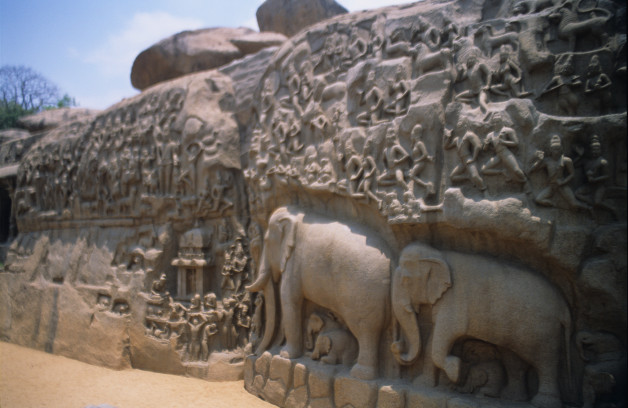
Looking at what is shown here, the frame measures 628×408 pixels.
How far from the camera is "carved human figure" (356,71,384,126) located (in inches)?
188

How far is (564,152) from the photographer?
3.56 metres

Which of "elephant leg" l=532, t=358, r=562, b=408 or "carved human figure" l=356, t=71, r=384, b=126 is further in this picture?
"carved human figure" l=356, t=71, r=384, b=126

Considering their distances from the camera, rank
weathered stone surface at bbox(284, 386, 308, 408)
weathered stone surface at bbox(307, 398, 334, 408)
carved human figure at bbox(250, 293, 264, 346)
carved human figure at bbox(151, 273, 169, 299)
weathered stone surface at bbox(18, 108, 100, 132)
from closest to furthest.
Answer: weathered stone surface at bbox(307, 398, 334, 408), weathered stone surface at bbox(284, 386, 308, 408), carved human figure at bbox(250, 293, 264, 346), carved human figure at bbox(151, 273, 169, 299), weathered stone surface at bbox(18, 108, 100, 132)

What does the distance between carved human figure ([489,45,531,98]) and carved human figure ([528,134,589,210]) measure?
22.4 inches

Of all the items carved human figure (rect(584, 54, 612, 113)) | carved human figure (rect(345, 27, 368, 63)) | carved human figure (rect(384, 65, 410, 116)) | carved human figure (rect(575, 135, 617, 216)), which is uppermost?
carved human figure (rect(345, 27, 368, 63))

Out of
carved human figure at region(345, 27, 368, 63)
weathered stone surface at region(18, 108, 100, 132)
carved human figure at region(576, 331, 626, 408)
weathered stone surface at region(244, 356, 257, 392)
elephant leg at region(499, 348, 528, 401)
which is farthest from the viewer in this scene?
weathered stone surface at region(18, 108, 100, 132)

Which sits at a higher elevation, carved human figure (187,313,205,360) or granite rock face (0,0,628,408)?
granite rock face (0,0,628,408)

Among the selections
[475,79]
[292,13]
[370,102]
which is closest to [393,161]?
[370,102]

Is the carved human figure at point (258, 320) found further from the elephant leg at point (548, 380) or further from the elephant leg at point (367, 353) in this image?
the elephant leg at point (548, 380)

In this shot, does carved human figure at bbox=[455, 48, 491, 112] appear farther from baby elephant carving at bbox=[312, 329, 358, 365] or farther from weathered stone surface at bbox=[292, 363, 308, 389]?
weathered stone surface at bbox=[292, 363, 308, 389]

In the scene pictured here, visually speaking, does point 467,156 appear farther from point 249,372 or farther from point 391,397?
point 249,372

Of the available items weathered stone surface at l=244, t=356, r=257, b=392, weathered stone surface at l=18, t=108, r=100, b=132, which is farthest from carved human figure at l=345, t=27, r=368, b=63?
weathered stone surface at l=18, t=108, r=100, b=132

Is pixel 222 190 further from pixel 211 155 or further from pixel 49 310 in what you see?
pixel 49 310

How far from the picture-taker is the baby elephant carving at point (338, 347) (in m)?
4.85
